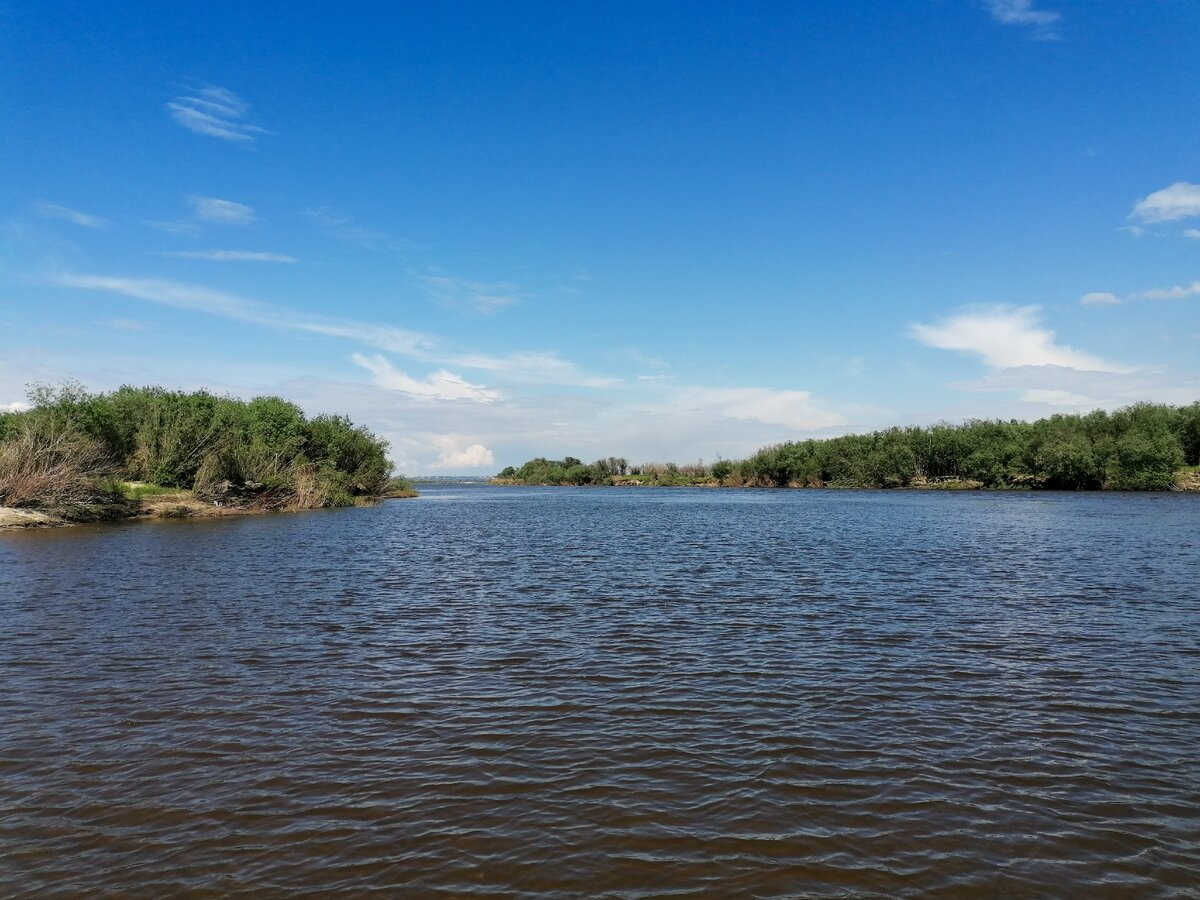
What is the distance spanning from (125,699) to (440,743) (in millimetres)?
5886

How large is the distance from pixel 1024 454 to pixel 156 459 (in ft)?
377

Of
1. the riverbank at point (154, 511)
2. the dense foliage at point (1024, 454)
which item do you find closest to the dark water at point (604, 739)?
the riverbank at point (154, 511)

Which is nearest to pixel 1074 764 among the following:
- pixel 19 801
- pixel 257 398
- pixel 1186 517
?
pixel 19 801

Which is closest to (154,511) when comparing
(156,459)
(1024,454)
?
(156,459)

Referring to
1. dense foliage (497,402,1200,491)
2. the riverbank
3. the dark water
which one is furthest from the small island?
dense foliage (497,402,1200,491)

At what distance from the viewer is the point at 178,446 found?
58.9m

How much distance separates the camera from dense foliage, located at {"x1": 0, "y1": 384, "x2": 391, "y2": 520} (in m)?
47.4

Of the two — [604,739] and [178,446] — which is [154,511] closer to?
[178,446]

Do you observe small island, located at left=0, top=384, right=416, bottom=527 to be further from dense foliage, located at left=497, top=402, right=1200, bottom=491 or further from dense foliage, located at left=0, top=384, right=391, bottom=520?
dense foliage, located at left=497, top=402, right=1200, bottom=491

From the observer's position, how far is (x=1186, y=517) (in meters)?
48.7

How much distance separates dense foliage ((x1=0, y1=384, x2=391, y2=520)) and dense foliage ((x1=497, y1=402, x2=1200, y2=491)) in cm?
9799

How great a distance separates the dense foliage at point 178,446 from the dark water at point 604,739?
32746mm

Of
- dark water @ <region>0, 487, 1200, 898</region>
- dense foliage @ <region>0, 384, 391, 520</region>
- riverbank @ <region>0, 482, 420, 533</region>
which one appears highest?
dense foliage @ <region>0, 384, 391, 520</region>

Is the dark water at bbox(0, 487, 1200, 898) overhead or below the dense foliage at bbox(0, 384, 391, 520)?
below
